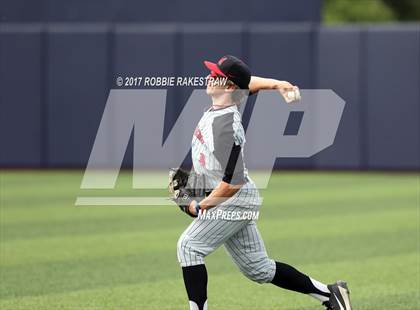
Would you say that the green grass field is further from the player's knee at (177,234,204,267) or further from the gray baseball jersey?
the player's knee at (177,234,204,267)

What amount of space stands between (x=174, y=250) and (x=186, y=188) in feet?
15.1

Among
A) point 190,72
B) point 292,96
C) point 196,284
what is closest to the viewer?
point 292,96

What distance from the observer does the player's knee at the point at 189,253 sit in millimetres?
6246

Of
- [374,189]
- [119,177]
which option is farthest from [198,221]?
[119,177]

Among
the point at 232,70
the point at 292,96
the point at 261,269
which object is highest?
the point at 232,70

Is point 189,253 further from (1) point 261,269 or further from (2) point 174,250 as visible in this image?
(2) point 174,250

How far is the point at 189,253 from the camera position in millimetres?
6262

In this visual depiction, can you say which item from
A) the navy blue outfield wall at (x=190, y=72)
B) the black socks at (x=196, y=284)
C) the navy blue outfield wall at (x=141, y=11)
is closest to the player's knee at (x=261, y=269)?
the black socks at (x=196, y=284)

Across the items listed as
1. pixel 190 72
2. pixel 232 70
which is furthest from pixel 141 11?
pixel 232 70

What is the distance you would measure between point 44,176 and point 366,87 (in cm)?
668

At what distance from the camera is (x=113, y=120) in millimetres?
19750

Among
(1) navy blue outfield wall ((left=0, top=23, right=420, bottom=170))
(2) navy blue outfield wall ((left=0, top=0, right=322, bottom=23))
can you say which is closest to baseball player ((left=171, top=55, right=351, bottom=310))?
(1) navy blue outfield wall ((left=0, top=23, right=420, bottom=170))

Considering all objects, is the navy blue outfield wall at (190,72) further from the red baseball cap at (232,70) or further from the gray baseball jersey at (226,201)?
the red baseball cap at (232,70)

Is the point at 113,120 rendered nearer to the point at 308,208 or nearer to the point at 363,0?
the point at 308,208
